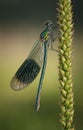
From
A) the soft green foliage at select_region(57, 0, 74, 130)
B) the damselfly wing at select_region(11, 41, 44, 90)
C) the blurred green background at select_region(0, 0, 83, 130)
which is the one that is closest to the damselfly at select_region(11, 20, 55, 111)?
the damselfly wing at select_region(11, 41, 44, 90)

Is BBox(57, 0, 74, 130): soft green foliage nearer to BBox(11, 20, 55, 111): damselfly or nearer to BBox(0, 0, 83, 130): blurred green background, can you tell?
BBox(11, 20, 55, 111): damselfly

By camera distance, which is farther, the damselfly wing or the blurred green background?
the blurred green background

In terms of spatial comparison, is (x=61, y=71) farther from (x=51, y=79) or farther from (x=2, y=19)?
(x=2, y=19)

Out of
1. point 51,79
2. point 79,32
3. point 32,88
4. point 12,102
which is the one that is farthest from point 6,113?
point 79,32

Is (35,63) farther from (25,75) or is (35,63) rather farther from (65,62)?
(65,62)

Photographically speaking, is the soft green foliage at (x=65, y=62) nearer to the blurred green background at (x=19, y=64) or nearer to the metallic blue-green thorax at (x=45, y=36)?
the metallic blue-green thorax at (x=45, y=36)

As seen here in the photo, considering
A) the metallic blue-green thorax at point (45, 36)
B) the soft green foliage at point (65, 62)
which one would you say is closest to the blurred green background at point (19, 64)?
the metallic blue-green thorax at point (45, 36)

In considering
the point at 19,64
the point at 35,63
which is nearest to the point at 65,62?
the point at 35,63
